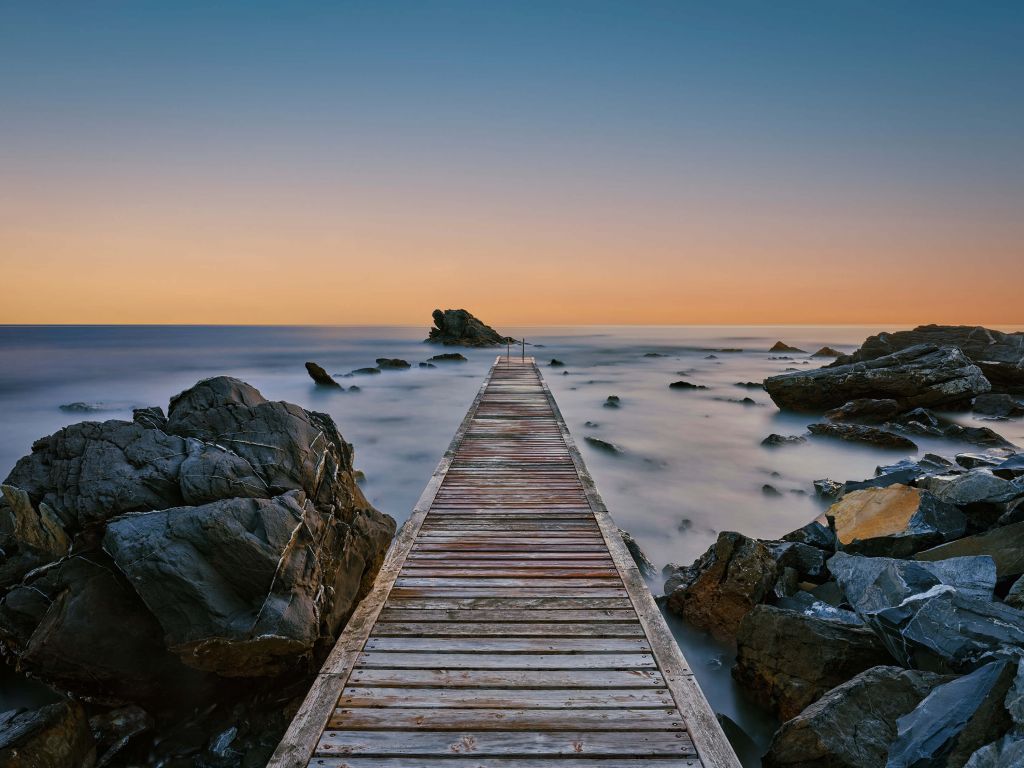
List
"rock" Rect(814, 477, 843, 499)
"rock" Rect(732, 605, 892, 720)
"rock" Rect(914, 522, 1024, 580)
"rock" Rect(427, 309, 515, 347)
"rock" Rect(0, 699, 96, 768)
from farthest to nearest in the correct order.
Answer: "rock" Rect(427, 309, 515, 347), "rock" Rect(814, 477, 843, 499), "rock" Rect(914, 522, 1024, 580), "rock" Rect(732, 605, 892, 720), "rock" Rect(0, 699, 96, 768)

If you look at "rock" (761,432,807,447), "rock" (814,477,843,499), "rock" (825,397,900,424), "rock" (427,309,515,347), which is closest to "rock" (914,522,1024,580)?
"rock" (814,477,843,499)

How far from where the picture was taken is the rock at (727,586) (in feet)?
19.6

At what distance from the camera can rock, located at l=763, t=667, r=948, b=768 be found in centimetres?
329

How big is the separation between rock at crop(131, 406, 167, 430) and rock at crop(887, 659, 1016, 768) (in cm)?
695

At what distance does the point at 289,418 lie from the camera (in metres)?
6.08

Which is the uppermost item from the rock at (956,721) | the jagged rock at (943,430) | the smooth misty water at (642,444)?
the rock at (956,721)

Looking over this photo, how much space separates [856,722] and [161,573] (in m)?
5.05

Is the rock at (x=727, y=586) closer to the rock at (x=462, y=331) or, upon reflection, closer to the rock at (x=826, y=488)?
the rock at (x=826, y=488)

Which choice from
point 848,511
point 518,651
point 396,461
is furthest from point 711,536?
point 396,461

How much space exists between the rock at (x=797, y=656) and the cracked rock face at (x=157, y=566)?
156 inches

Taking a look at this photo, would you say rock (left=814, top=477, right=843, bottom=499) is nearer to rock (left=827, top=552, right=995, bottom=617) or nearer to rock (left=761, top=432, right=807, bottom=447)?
rock (left=761, top=432, right=807, bottom=447)

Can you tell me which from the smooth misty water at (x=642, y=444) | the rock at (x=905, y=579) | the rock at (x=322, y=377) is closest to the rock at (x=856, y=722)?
the rock at (x=905, y=579)

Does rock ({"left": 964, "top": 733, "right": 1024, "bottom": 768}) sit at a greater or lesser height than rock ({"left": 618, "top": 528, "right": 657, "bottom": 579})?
greater

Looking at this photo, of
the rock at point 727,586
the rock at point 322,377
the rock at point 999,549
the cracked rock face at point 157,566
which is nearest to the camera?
the cracked rock face at point 157,566
